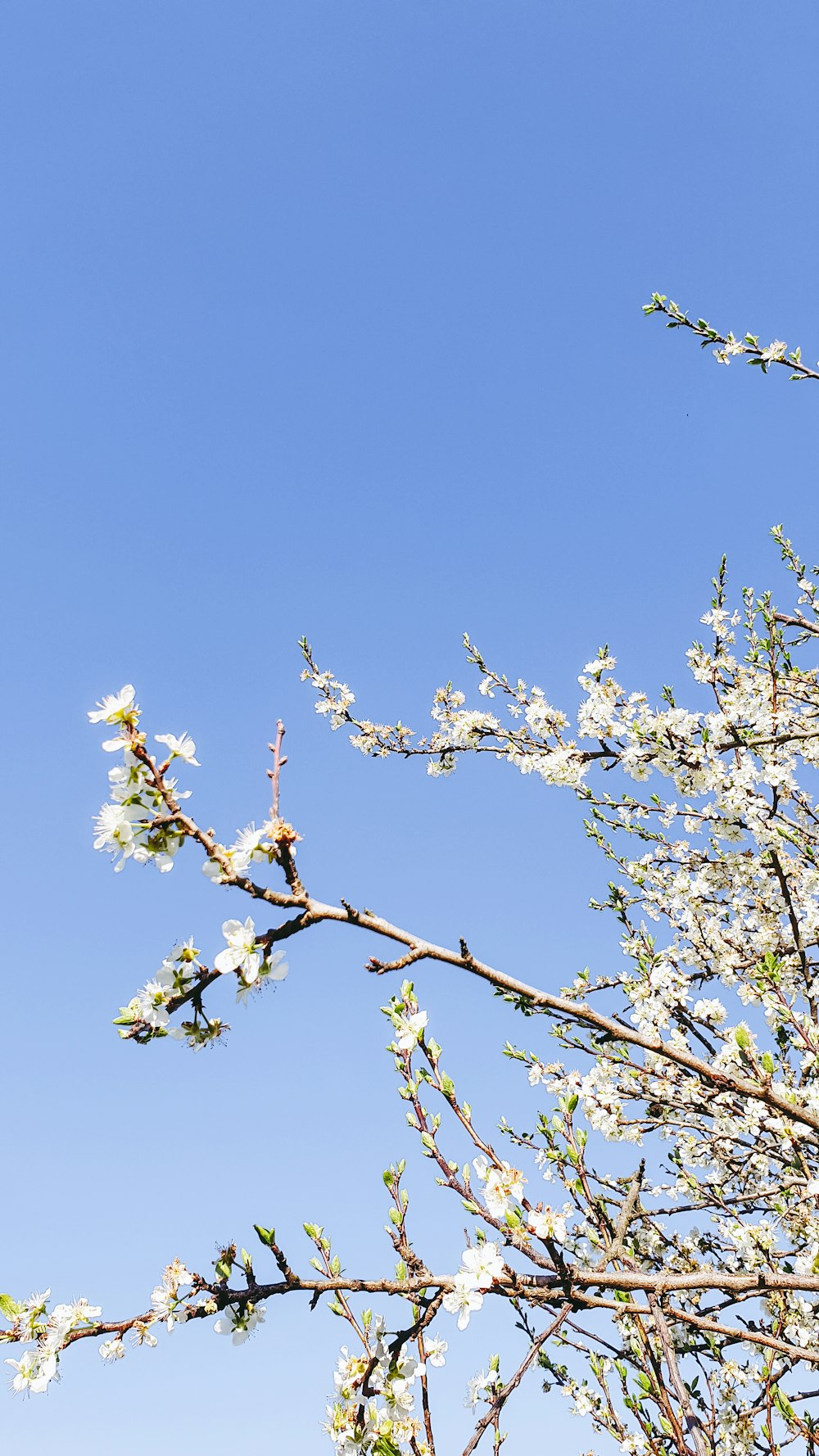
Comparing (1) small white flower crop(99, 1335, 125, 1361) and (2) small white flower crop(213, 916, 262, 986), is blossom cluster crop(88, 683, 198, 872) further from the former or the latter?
(1) small white flower crop(99, 1335, 125, 1361)

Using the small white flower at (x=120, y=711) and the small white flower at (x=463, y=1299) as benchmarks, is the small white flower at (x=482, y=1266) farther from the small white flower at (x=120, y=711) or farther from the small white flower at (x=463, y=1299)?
the small white flower at (x=120, y=711)

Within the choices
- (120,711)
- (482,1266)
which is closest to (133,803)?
(120,711)

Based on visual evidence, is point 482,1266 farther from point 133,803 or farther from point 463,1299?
point 133,803

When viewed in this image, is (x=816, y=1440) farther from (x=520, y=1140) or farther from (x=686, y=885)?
(x=686, y=885)

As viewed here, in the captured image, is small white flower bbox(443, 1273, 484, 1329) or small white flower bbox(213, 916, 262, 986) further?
small white flower bbox(443, 1273, 484, 1329)

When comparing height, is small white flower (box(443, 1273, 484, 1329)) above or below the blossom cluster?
below

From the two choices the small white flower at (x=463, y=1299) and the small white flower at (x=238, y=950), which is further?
the small white flower at (x=463, y=1299)

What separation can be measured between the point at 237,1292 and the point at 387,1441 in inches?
29.4

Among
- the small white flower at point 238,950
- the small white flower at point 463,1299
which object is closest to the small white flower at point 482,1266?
the small white flower at point 463,1299

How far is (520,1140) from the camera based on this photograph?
16.2 ft

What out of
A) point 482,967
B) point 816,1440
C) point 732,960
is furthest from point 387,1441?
point 732,960

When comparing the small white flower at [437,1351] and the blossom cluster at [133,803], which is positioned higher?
the blossom cluster at [133,803]

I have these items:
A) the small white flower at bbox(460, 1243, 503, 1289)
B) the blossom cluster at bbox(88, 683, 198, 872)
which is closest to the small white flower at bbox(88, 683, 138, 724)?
the blossom cluster at bbox(88, 683, 198, 872)

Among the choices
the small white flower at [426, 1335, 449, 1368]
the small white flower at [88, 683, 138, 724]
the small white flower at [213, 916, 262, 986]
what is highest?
the small white flower at [88, 683, 138, 724]
